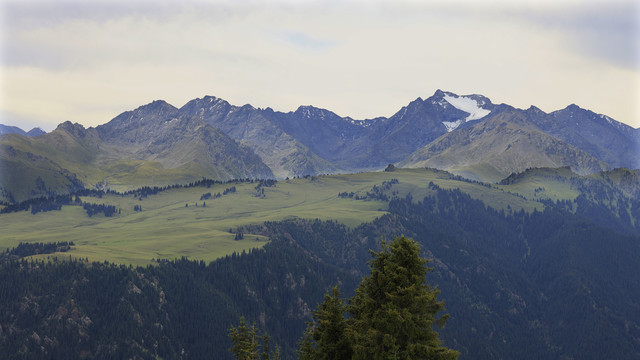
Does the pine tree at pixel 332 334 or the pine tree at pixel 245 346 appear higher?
the pine tree at pixel 332 334

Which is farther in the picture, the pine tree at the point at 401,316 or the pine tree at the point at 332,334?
the pine tree at the point at 332,334

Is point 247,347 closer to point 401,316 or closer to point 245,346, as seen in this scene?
point 245,346

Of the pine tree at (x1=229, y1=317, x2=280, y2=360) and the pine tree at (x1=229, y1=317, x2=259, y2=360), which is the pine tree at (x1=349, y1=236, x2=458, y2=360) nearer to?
the pine tree at (x1=229, y1=317, x2=259, y2=360)

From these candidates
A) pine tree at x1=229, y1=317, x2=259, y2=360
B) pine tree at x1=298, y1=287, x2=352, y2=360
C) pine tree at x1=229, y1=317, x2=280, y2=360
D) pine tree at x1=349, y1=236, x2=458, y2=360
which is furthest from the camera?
pine tree at x1=229, y1=317, x2=280, y2=360

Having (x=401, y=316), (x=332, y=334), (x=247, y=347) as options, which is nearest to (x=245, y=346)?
(x=247, y=347)

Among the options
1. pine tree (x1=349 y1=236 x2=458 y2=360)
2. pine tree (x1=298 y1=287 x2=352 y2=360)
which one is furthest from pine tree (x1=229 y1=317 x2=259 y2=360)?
pine tree (x1=349 y1=236 x2=458 y2=360)

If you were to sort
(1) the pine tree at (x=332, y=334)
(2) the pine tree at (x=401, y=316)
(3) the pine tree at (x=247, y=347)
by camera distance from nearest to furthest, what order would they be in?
(2) the pine tree at (x=401, y=316)
(1) the pine tree at (x=332, y=334)
(3) the pine tree at (x=247, y=347)

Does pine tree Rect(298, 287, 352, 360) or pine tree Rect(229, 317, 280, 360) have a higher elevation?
pine tree Rect(298, 287, 352, 360)

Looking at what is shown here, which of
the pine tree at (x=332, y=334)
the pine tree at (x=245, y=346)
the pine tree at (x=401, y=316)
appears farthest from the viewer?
the pine tree at (x=245, y=346)

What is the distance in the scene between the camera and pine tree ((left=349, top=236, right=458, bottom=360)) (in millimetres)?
41938

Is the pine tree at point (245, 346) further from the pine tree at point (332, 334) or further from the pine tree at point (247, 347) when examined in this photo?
the pine tree at point (332, 334)

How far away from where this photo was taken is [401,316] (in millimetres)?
42188

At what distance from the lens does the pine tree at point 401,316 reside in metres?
41.9

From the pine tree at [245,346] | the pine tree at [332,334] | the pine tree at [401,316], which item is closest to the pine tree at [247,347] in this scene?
the pine tree at [245,346]
